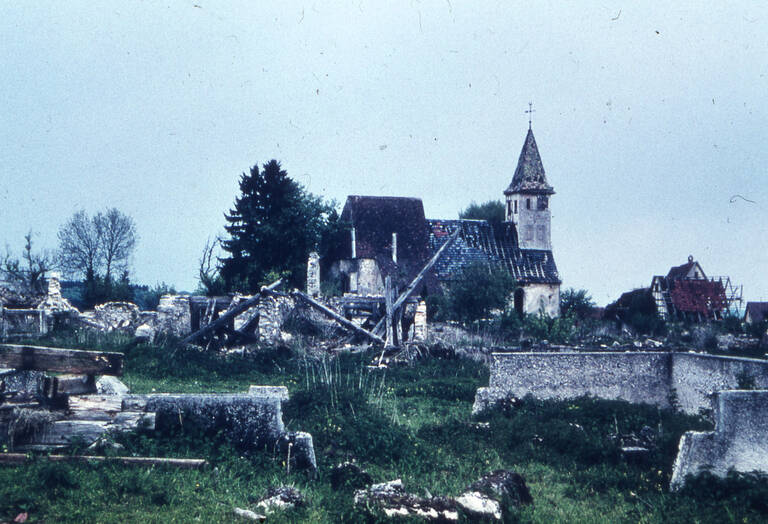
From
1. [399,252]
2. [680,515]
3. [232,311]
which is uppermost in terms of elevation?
[399,252]

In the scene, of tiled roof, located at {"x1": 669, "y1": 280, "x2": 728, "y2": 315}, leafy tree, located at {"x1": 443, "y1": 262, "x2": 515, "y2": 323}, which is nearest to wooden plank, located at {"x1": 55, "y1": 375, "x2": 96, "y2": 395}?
leafy tree, located at {"x1": 443, "y1": 262, "x2": 515, "y2": 323}

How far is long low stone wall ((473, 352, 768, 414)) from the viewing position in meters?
12.1

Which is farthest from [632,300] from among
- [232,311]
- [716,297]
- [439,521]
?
[439,521]

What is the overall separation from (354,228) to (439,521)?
30412mm

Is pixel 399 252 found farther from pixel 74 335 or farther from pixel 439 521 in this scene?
pixel 439 521

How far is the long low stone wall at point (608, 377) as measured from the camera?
1205 centimetres

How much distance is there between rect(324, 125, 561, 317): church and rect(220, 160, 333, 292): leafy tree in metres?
3.85

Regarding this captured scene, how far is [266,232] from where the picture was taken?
31172 millimetres

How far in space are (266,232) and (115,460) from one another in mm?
24521

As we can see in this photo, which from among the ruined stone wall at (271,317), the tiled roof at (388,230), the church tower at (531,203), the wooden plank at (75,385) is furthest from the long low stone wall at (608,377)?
the church tower at (531,203)

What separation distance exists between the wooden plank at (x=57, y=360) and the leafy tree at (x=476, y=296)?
20.5 m

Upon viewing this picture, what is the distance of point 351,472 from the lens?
7.66 meters

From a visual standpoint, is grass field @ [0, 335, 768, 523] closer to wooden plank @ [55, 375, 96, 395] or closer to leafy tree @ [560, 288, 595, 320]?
wooden plank @ [55, 375, 96, 395]

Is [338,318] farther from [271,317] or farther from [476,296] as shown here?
[476,296]
